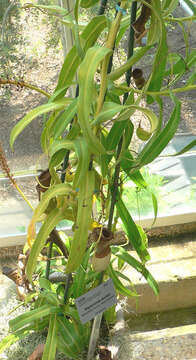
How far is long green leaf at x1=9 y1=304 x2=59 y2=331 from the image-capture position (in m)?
1.19

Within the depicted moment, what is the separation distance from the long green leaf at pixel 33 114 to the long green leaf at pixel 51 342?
64 centimetres

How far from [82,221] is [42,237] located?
0.41 ft

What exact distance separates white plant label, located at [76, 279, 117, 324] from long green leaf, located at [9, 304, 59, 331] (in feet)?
0.58

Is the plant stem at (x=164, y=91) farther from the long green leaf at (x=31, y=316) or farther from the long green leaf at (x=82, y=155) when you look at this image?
the long green leaf at (x=31, y=316)

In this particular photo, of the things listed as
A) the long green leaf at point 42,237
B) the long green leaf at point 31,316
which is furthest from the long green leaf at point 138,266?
the long green leaf at point 42,237

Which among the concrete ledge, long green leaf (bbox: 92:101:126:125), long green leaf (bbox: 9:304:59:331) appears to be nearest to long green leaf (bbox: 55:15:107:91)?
long green leaf (bbox: 92:101:126:125)

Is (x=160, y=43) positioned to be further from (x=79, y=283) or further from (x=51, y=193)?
(x=79, y=283)

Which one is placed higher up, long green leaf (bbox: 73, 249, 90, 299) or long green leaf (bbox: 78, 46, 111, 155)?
long green leaf (bbox: 78, 46, 111, 155)

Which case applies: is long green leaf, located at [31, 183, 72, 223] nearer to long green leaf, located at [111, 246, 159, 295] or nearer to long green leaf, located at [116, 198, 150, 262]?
long green leaf, located at [116, 198, 150, 262]

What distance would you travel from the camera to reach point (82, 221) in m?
0.83

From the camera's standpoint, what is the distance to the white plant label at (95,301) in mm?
1059

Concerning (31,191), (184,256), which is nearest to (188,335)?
(184,256)

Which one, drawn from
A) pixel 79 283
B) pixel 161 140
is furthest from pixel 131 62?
pixel 79 283

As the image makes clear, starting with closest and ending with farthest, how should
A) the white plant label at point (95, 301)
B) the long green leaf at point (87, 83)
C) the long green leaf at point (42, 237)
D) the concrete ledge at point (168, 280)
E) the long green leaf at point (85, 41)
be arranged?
the long green leaf at point (87, 83)
the long green leaf at point (85, 41)
the long green leaf at point (42, 237)
the white plant label at point (95, 301)
the concrete ledge at point (168, 280)
